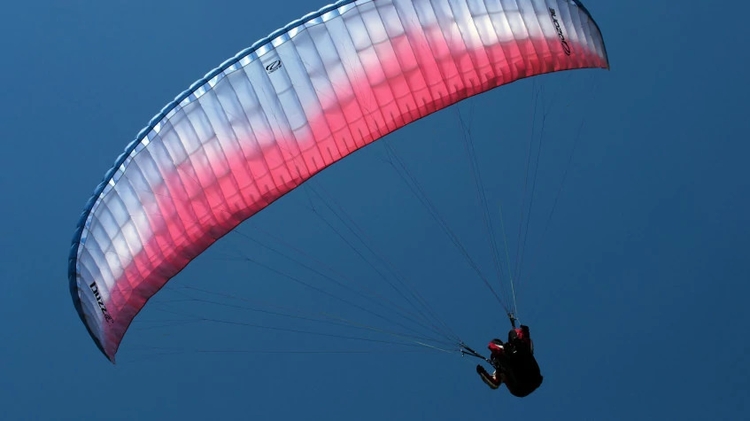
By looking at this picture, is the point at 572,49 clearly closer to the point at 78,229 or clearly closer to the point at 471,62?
the point at 471,62

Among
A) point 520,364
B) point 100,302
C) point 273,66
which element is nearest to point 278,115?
point 273,66

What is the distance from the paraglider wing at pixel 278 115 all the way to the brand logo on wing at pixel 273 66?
0.02 meters

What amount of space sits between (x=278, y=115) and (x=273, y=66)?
47 cm

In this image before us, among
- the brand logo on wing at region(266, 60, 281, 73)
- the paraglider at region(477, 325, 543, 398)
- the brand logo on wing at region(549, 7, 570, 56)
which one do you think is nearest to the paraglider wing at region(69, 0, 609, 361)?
the brand logo on wing at region(266, 60, 281, 73)

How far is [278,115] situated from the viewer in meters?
10.5

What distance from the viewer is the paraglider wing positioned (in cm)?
1042

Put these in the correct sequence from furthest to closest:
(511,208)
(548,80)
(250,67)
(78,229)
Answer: (548,80), (511,208), (78,229), (250,67)

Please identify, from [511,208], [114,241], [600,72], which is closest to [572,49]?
[114,241]

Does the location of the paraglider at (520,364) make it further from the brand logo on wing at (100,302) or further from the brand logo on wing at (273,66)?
the brand logo on wing at (100,302)

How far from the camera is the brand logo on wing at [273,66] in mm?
10352

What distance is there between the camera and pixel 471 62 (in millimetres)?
10977

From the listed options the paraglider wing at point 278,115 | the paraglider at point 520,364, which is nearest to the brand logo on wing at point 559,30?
the paraglider wing at point 278,115

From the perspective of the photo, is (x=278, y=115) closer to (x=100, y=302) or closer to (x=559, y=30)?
(x=100, y=302)

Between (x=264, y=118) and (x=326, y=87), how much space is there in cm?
67
